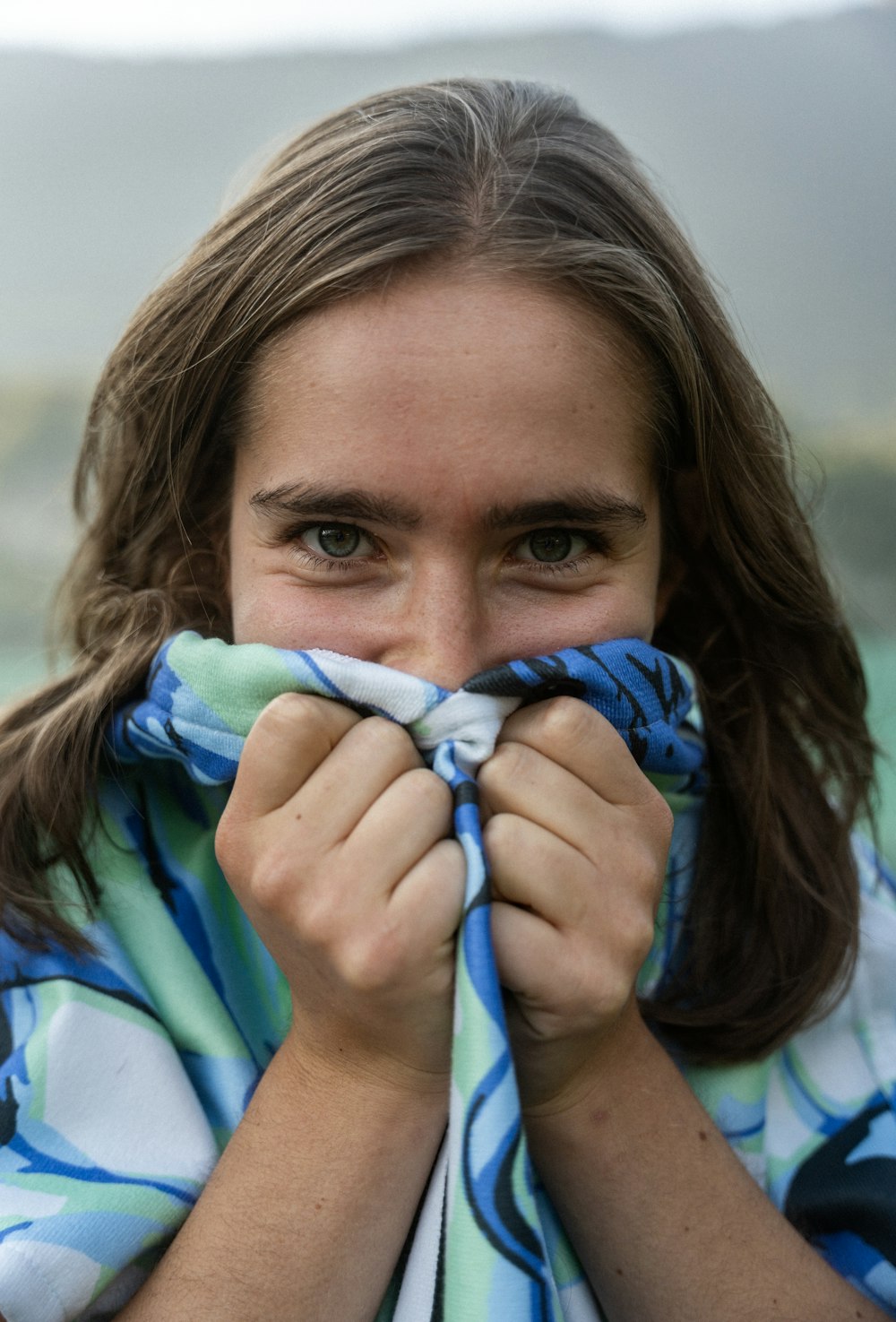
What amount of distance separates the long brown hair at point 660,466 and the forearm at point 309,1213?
0.33 m

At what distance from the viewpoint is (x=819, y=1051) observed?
1.32 m

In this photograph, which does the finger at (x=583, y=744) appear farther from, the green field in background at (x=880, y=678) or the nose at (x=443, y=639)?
the green field in background at (x=880, y=678)

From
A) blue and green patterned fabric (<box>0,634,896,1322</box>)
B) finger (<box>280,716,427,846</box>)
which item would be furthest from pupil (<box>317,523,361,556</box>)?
finger (<box>280,716,427,846</box>)

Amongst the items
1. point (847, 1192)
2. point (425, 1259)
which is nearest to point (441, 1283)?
point (425, 1259)

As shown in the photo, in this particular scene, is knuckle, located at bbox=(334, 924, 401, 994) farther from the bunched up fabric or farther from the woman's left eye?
the woman's left eye

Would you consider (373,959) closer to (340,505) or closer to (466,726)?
(466,726)

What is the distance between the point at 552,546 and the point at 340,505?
0.76 feet

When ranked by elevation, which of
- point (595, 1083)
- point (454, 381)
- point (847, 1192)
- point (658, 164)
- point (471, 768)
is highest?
point (658, 164)

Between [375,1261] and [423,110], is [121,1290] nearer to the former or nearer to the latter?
[375,1261]

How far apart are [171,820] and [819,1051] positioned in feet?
2.66

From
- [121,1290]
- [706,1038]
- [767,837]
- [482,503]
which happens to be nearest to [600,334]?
[482,503]

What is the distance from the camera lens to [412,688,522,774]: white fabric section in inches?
40.5

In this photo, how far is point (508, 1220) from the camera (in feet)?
2.89

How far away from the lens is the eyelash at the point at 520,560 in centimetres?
118
